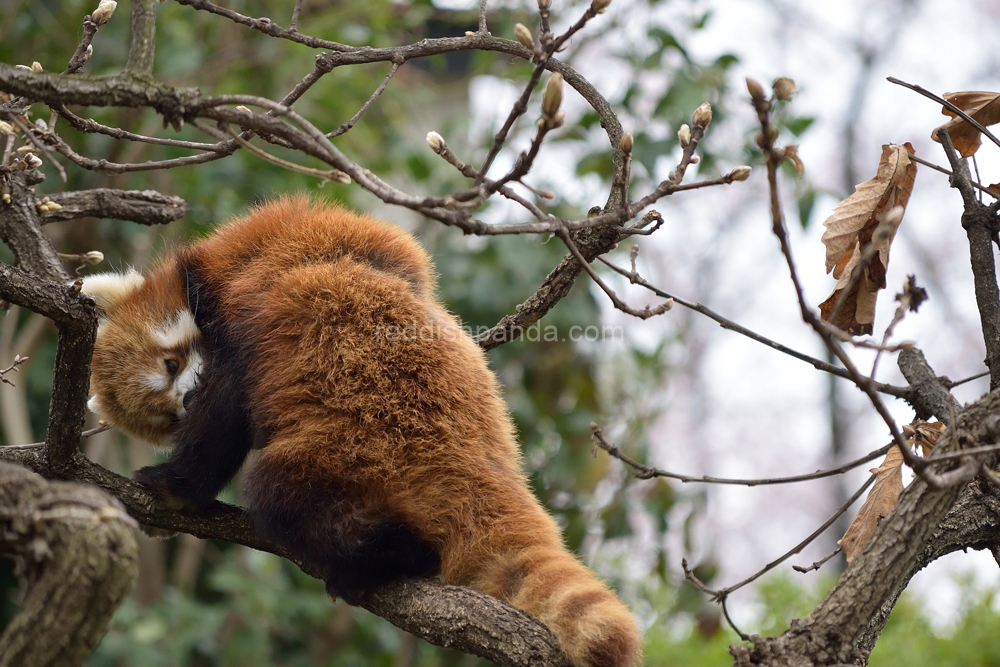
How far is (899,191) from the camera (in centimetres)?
172

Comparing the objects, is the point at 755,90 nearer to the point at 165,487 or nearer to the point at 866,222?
the point at 866,222

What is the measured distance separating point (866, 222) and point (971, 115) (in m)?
0.36

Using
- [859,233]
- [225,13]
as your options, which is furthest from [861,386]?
[225,13]

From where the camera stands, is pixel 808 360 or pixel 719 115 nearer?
pixel 808 360

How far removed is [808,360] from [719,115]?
2.38 metres

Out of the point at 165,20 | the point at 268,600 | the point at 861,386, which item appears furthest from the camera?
the point at 165,20

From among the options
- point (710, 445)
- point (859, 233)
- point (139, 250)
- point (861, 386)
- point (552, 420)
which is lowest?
point (861, 386)

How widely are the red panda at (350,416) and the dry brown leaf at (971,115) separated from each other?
119cm

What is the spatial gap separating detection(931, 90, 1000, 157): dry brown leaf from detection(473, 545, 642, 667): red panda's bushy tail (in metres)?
1.22

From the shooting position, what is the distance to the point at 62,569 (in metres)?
1.09

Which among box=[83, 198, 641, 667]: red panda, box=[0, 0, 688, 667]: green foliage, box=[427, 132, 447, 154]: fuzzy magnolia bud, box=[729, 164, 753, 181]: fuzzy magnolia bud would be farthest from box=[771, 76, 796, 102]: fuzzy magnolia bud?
box=[0, 0, 688, 667]: green foliage

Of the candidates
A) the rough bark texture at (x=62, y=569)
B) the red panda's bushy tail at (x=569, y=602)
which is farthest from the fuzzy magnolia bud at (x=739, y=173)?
the rough bark texture at (x=62, y=569)

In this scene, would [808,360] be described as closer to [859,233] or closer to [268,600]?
[859,233]

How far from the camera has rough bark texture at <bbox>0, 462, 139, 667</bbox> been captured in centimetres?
109
